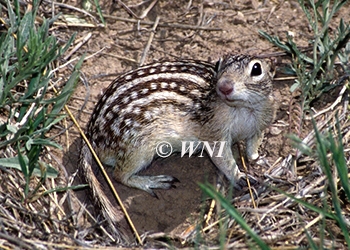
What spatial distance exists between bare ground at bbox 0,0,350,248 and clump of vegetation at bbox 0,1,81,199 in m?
0.26

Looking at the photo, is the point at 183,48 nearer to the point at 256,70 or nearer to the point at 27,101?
the point at 256,70

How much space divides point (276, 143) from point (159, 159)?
102 centimetres

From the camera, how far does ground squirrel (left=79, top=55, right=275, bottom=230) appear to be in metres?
4.81

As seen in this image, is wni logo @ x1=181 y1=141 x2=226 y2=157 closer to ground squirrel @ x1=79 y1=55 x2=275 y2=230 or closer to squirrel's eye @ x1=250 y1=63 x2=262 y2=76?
ground squirrel @ x1=79 y1=55 x2=275 y2=230

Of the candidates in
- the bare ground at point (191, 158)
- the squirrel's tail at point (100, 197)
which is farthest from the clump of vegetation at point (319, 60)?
the squirrel's tail at point (100, 197)

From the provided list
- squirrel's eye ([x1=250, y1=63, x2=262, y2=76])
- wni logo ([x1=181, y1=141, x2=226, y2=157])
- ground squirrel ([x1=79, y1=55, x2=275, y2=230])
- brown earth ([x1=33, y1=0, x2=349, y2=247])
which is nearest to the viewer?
squirrel's eye ([x1=250, y1=63, x2=262, y2=76])

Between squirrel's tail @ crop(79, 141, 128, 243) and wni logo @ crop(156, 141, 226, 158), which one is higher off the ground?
wni logo @ crop(156, 141, 226, 158)

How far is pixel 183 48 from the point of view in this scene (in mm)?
5898

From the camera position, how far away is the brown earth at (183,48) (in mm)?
5152

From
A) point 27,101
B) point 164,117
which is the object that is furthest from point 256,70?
point 27,101

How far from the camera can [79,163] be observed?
197 inches

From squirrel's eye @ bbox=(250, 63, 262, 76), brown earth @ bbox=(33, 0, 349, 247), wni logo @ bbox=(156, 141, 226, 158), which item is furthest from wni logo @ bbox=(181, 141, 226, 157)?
squirrel's eye @ bbox=(250, 63, 262, 76)

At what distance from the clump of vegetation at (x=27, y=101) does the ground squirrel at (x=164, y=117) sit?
1.24ft

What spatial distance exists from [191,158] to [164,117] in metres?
0.65
